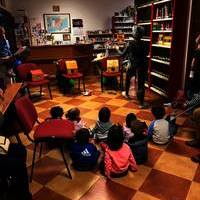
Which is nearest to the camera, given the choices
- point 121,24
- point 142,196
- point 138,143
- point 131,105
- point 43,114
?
point 142,196

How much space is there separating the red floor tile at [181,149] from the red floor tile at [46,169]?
138cm

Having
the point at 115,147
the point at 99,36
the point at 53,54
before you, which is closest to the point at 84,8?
the point at 99,36

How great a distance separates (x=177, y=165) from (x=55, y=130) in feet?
4.62

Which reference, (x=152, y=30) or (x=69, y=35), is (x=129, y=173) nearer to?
(x=152, y=30)

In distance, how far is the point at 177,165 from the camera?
2541 mm

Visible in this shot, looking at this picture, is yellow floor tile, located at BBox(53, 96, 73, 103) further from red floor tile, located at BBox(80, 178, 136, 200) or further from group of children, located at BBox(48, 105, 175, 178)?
red floor tile, located at BBox(80, 178, 136, 200)

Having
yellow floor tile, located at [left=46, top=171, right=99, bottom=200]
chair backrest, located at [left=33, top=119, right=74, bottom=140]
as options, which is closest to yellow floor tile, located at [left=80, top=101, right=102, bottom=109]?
chair backrest, located at [left=33, top=119, right=74, bottom=140]

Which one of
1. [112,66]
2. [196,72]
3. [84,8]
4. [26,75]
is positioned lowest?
[26,75]

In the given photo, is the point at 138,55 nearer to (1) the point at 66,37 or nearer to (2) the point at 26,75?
(2) the point at 26,75

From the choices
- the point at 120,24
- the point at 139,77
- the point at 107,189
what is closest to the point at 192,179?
the point at 107,189

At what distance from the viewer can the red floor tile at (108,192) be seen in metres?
2.08

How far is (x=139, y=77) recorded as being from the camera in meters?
4.46

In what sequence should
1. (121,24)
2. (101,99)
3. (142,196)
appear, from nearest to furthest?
1. (142,196)
2. (101,99)
3. (121,24)

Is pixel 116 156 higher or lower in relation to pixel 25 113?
lower
